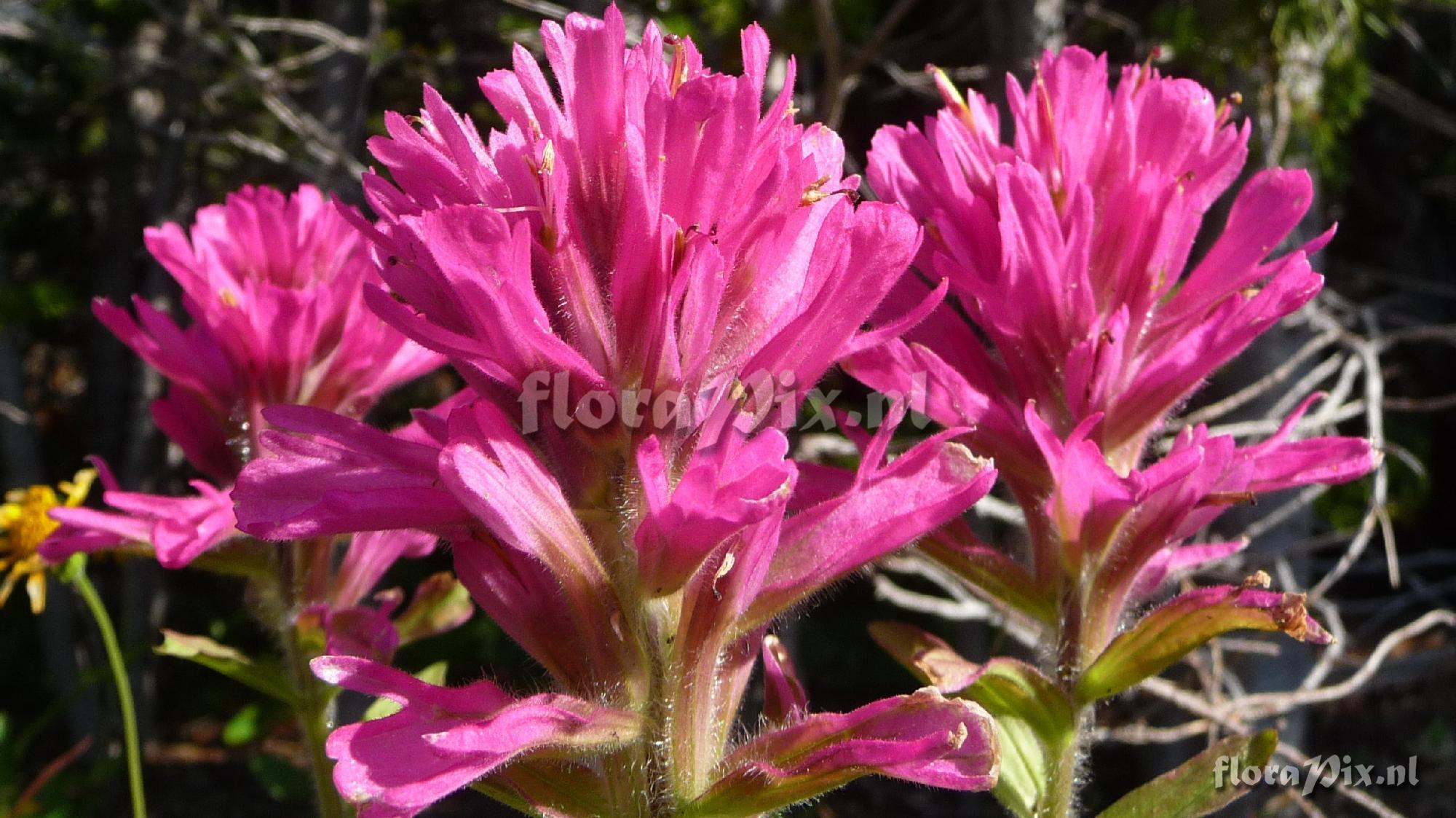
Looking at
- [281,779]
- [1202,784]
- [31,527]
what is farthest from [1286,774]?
[281,779]

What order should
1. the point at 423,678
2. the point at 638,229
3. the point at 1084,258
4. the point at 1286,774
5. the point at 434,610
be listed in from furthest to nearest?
the point at 1286,774 → the point at 434,610 → the point at 423,678 → the point at 1084,258 → the point at 638,229

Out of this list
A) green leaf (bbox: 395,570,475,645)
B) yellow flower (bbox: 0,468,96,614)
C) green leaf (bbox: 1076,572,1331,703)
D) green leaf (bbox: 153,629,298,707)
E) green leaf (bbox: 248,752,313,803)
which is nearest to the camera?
green leaf (bbox: 1076,572,1331,703)

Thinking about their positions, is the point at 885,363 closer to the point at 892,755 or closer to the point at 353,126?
the point at 892,755

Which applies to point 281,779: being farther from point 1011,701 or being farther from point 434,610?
point 1011,701

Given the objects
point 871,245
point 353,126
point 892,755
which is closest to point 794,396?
point 871,245

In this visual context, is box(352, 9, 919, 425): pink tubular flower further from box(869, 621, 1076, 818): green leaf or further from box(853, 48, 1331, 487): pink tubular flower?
box(869, 621, 1076, 818): green leaf

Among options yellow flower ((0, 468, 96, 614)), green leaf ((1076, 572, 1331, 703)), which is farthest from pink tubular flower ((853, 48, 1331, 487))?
yellow flower ((0, 468, 96, 614))

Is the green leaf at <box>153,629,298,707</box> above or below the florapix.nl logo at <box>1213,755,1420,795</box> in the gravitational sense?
above
